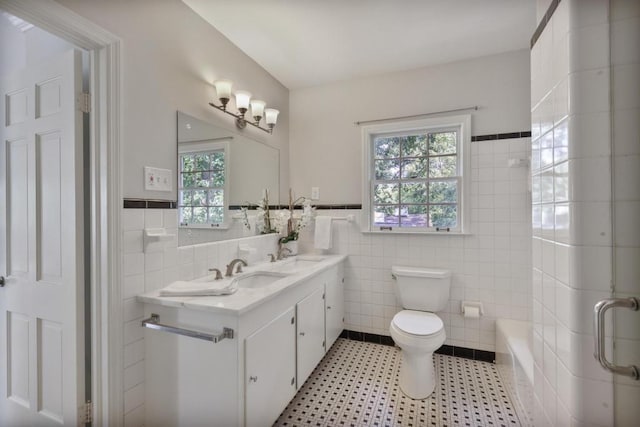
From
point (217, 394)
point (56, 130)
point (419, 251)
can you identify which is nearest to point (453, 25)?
point (419, 251)

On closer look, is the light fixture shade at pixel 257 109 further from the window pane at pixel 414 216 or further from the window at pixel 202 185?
the window pane at pixel 414 216

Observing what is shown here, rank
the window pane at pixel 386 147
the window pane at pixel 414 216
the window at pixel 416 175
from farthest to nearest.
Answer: the window pane at pixel 386 147
the window pane at pixel 414 216
the window at pixel 416 175

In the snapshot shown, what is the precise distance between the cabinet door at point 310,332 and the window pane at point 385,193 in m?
1.02

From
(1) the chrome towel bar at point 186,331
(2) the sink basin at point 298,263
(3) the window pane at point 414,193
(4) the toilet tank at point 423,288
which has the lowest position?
(4) the toilet tank at point 423,288

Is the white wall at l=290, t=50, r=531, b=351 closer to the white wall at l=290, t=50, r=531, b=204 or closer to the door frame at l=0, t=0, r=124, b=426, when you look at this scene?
the white wall at l=290, t=50, r=531, b=204

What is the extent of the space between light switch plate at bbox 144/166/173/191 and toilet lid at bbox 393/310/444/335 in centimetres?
174

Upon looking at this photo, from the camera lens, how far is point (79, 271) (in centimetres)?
130

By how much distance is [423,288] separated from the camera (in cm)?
227

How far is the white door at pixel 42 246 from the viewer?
1.30m

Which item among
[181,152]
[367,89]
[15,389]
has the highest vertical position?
[367,89]

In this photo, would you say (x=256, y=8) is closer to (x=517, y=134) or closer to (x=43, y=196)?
(x=43, y=196)

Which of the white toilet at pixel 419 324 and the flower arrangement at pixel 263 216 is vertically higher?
the flower arrangement at pixel 263 216

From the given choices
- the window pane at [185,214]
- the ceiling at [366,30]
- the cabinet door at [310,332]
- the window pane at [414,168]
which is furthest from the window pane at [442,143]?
the window pane at [185,214]

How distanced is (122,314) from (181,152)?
3.00 ft
